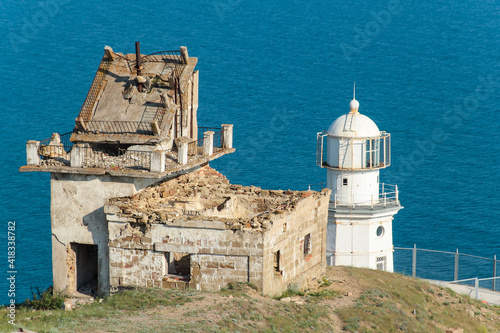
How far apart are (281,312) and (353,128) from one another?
18167mm

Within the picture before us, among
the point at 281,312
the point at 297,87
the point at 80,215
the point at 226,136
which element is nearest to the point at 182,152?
the point at 226,136

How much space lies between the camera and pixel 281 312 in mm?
31859

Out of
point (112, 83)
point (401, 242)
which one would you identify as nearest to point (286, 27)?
point (401, 242)

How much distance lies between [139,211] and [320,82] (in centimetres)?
8171

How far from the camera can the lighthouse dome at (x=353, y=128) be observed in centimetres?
4775

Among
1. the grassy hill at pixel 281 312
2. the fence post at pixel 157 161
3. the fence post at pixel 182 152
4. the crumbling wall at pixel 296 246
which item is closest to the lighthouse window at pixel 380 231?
the grassy hill at pixel 281 312

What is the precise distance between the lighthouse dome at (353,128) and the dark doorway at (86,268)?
1568 centimetres

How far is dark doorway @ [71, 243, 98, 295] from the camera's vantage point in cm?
3756

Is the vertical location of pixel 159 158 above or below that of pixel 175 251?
above

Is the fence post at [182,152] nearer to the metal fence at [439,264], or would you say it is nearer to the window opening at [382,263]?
the window opening at [382,263]

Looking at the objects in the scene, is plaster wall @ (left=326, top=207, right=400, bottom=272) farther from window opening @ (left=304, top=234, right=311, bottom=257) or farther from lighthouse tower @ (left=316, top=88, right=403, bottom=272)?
window opening @ (left=304, top=234, right=311, bottom=257)

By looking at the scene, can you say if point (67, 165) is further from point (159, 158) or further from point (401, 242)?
point (401, 242)

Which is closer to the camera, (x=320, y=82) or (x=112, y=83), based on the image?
(x=112, y=83)

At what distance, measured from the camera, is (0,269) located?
70562 millimetres
